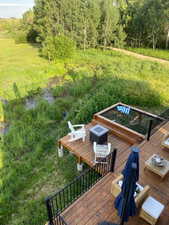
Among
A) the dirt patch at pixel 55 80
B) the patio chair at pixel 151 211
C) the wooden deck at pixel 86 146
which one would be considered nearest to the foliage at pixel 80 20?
the dirt patch at pixel 55 80

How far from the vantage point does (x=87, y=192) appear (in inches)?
156

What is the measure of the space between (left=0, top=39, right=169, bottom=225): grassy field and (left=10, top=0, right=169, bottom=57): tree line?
524 cm

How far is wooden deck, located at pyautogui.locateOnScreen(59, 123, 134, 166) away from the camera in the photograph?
5210 mm

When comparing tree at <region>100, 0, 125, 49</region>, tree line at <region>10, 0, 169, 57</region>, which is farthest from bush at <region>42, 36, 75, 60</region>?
tree at <region>100, 0, 125, 49</region>

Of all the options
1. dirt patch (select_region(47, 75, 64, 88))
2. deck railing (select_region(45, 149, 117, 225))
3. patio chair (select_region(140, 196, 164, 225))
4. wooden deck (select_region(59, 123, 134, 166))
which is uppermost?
dirt patch (select_region(47, 75, 64, 88))

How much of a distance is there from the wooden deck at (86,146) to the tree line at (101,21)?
15115 millimetres

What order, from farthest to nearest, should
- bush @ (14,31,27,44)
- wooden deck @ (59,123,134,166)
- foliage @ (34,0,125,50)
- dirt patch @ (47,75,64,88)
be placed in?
bush @ (14,31,27,44)
foliage @ (34,0,125,50)
dirt patch @ (47,75,64,88)
wooden deck @ (59,123,134,166)

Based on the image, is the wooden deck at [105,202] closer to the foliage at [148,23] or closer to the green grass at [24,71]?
the green grass at [24,71]

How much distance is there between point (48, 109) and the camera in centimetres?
886

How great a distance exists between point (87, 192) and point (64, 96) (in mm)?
7611

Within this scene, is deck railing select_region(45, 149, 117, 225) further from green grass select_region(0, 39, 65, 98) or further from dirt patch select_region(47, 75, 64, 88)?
dirt patch select_region(47, 75, 64, 88)

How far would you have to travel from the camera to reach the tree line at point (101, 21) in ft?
63.2

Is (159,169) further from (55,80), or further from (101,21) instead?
(101,21)

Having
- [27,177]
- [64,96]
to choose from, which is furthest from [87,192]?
[64,96]
